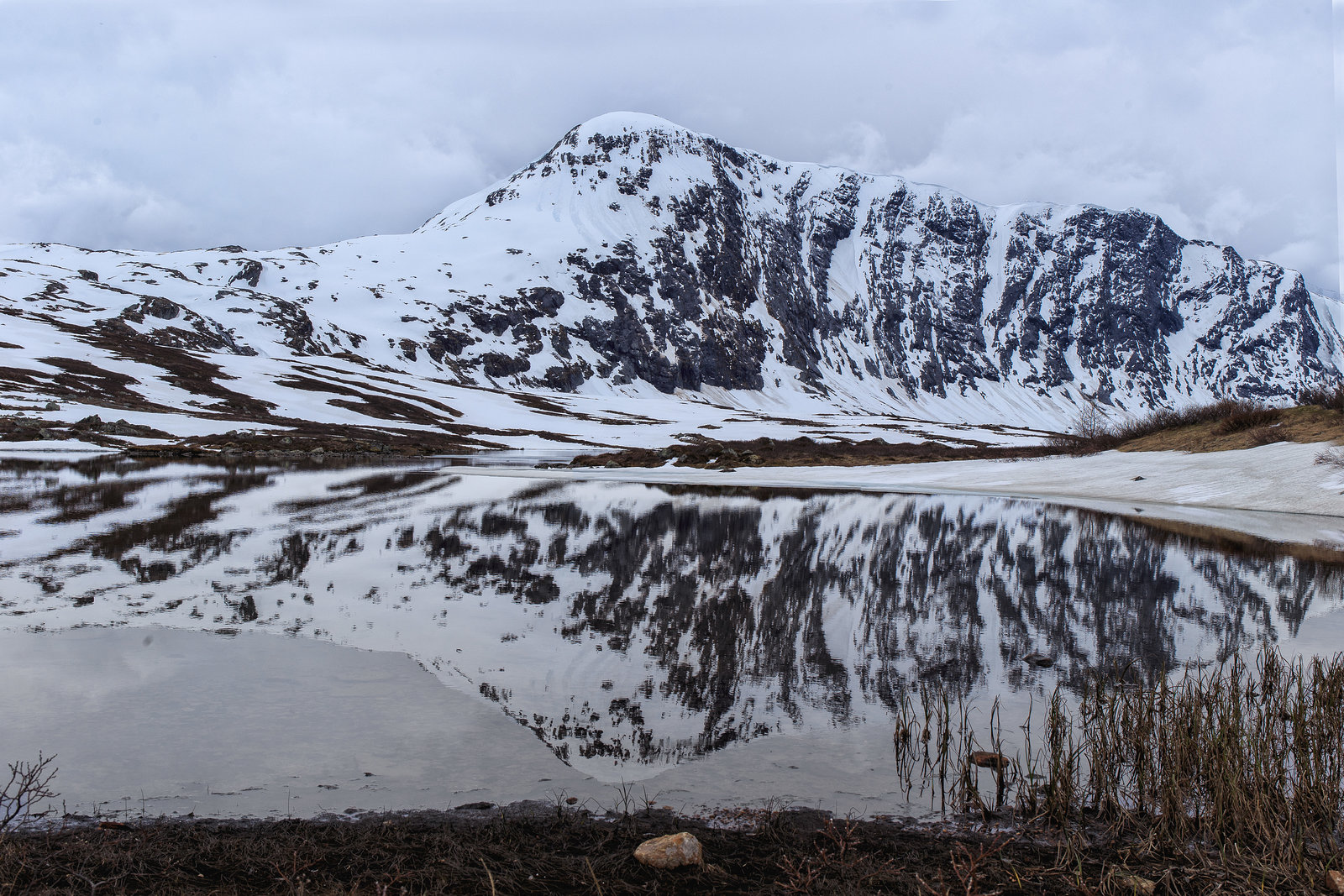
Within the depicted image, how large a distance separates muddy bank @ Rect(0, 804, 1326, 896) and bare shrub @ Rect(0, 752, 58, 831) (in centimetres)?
35

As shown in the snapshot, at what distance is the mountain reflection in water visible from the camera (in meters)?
8.33

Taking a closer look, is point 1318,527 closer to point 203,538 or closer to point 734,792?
point 734,792

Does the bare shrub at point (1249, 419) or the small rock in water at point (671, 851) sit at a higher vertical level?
the bare shrub at point (1249, 419)

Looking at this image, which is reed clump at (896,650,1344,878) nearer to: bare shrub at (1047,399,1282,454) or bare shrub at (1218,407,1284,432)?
bare shrub at (1218,407,1284,432)

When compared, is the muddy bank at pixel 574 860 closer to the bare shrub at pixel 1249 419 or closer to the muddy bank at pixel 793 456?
the bare shrub at pixel 1249 419

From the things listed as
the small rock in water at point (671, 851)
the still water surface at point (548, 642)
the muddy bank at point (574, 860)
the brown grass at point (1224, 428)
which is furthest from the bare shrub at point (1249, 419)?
the small rock in water at point (671, 851)

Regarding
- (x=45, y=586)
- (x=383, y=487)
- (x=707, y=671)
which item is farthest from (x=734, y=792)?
(x=383, y=487)

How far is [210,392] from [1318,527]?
9896 centimetres

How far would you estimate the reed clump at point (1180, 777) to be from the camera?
513 cm

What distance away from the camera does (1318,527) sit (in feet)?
69.3

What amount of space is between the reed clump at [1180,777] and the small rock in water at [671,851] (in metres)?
2.12

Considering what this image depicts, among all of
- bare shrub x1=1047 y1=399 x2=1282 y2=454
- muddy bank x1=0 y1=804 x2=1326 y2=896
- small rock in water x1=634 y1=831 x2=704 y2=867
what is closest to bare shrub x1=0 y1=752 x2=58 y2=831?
muddy bank x1=0 y1=804 x2=1326 y2=896

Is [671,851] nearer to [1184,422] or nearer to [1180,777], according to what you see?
[1180,777]

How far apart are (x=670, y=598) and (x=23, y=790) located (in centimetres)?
866
